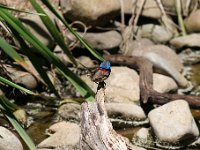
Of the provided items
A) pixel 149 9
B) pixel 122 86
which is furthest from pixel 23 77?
pixel 149 9

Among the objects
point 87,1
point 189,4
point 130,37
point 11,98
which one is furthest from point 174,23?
point 11,98

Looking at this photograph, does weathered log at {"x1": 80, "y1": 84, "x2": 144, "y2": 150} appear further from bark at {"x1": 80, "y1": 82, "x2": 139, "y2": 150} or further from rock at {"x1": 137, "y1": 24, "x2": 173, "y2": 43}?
rock at {"x1": 137, "y1": 24, "x2": 173, "y2": 43}

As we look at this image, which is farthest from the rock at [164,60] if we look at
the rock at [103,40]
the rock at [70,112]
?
the rock at [70,112]

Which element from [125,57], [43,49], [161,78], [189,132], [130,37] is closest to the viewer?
[43,49]

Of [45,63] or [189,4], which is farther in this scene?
[189,4]

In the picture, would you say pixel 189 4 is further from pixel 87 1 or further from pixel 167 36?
pixel 87 1

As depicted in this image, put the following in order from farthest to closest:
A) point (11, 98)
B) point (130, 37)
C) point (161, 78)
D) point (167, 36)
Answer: point (167, 36) → point (130, 37) → point (161, 78) → point (11, 98)

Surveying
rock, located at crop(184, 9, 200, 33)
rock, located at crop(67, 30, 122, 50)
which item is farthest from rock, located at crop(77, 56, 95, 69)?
rock, located at crop(184, 9, 200, 33)
